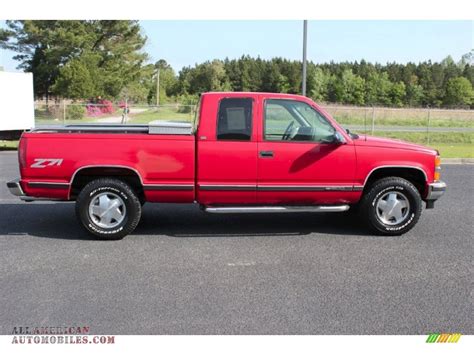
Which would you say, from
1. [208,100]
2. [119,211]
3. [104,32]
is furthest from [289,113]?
[104,32]

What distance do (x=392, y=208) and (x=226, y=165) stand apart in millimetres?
2238

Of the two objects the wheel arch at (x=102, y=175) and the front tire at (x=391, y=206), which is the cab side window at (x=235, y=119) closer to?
the wheel arch at (x=102, y=175)

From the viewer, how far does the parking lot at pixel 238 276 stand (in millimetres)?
4004

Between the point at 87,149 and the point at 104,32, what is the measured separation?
4670 cm

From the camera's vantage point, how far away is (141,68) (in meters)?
53.0

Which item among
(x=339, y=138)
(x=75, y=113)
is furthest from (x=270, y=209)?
(x=75, y=113)

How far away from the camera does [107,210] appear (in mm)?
6215

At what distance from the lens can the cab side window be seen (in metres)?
6.23

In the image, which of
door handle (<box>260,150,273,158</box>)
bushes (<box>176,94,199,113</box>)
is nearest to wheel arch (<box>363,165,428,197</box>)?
door handle (<box>260,150,273,158</box>)

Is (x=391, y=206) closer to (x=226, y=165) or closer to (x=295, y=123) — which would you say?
(x=295, y=123)

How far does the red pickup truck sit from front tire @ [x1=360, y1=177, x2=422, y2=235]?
0.04 ft

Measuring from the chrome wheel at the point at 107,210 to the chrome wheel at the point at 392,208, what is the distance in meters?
3.28

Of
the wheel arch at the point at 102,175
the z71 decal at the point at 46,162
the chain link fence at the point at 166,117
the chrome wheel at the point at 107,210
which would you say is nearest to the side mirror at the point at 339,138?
the wheel arch at the point at 102,175

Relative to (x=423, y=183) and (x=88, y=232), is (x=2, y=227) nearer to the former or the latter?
(x=88, y=232)
